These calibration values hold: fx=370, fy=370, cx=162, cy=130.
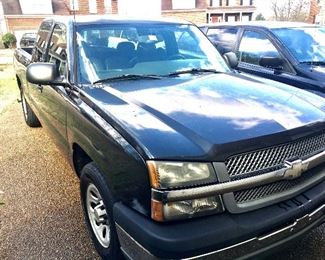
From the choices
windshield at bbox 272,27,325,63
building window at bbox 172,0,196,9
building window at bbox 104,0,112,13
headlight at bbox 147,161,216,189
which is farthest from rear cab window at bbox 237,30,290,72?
building window at bbox 172,0,196,9

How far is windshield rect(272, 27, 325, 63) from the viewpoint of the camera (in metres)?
5.34

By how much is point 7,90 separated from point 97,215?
8.47 metres

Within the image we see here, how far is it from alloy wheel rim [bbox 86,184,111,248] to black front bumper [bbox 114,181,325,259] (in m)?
0.50

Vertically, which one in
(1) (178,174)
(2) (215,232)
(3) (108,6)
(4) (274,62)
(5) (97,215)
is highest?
(3) (108,6)

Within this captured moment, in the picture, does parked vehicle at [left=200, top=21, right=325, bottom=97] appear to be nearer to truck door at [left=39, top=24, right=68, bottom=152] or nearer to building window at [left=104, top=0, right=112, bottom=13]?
truck door at [left=39, top=24, right=68, bottom=152]

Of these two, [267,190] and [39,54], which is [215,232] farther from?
[39,54]

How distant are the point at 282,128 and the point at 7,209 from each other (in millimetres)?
2734

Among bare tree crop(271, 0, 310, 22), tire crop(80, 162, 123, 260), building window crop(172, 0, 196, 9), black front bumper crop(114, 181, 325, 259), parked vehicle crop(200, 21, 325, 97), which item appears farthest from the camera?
building window crop(172, 0, 196, 9)

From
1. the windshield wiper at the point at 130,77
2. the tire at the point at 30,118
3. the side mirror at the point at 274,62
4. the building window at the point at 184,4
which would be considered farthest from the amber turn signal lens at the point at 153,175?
the building window at the point at 184,4

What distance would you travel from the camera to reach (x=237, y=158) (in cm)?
206

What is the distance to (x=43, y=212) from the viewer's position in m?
3.52

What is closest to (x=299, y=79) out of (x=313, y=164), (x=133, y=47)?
(x=133, y=47)

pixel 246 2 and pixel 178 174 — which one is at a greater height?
pixel 246 2

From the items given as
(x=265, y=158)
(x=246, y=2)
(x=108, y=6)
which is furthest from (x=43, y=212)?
(x=246, y=2)
